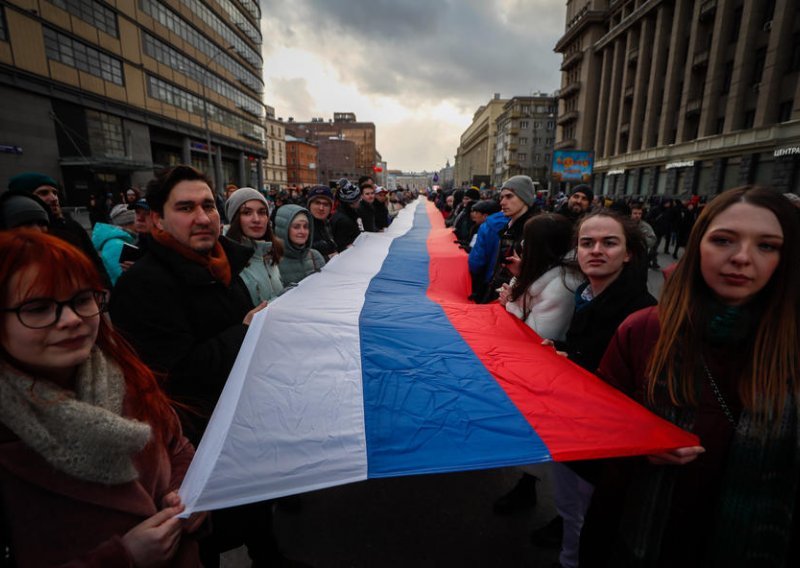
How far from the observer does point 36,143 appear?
56.9 ft

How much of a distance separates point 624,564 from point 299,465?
136cm

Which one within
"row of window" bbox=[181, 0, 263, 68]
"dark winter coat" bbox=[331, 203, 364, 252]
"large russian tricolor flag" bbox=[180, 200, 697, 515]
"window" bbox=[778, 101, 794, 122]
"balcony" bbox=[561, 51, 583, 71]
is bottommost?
"large russian tricolor flag" bbox=[180, 200, 697, 515]

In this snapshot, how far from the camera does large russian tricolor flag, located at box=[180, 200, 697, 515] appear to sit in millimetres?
1427

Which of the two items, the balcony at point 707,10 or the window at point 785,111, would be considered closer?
the window at point 785,111

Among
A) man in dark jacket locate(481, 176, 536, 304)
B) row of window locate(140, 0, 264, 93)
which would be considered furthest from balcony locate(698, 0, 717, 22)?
row of window locate(140, 0, 264, 93)

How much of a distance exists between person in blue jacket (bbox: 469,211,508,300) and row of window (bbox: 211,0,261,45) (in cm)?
4138

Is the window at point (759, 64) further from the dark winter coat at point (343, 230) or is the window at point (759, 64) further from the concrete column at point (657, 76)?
the dark winter coat at point (343, 230)

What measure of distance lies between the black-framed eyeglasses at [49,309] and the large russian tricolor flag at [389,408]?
645 millimetres

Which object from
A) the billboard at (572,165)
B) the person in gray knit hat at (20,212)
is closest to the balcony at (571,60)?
the billboard at (572,165)

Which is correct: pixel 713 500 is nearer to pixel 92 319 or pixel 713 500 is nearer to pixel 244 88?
pixel 92 319

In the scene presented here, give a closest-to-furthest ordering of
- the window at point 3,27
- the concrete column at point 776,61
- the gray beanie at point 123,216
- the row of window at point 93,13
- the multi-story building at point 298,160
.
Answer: the gray beanie at point 123,216 < the window at point 3,27 < the row of window at point 93,13 < the concrete column at point 776,61 < the multi-story building at point 298,160

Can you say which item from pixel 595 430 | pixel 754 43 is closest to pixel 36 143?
pixel 595 430

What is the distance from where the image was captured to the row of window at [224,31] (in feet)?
99.2

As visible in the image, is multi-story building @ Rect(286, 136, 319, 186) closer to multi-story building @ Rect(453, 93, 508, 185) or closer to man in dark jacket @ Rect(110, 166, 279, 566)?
multi-story building @ Rect(453, 93, 508, 185)
